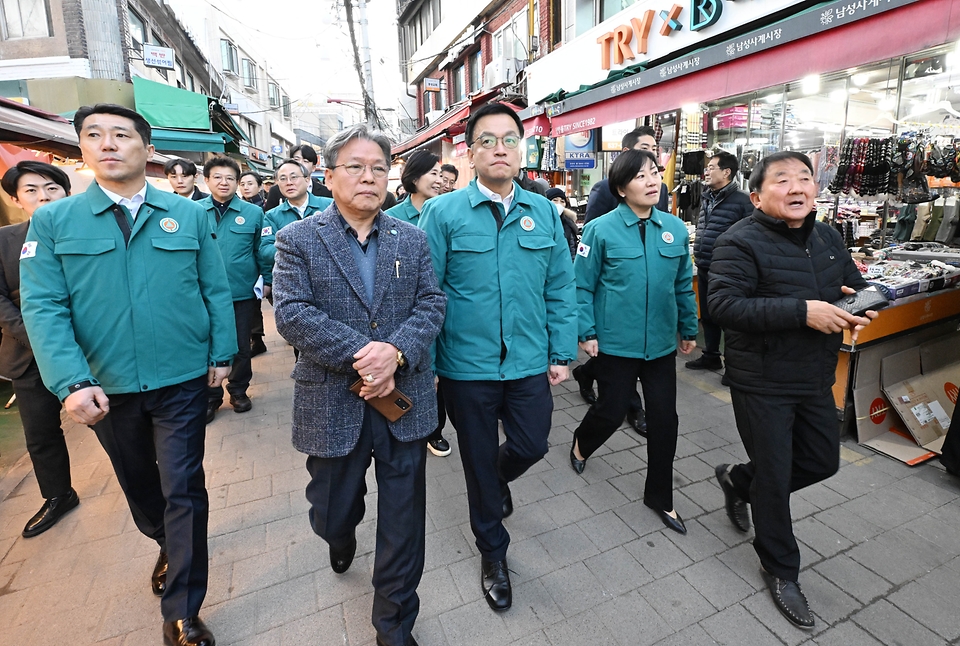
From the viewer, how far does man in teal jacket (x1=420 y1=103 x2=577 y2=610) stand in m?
2.33

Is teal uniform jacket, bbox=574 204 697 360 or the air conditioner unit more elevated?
the air conditioner unit

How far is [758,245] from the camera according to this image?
228 centimetres

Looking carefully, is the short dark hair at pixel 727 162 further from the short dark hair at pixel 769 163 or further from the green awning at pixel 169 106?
the green awning at pixel 169 106

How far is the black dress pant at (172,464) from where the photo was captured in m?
2.14

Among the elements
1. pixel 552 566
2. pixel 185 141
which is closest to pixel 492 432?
pixel 552 566

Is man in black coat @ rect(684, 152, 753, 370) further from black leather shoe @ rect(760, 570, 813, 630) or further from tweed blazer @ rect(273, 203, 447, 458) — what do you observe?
tweed blazer @ rect(273, 203, 447, 458)

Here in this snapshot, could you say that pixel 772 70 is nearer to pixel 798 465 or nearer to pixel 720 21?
pixel 720 21

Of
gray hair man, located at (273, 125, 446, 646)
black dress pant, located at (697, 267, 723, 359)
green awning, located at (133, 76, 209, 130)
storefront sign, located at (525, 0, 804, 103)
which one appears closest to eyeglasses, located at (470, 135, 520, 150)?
gray hair man, located at (273, 125, 446, 646)

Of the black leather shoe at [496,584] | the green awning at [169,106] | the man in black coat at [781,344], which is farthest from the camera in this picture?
the green awning at [169,106]

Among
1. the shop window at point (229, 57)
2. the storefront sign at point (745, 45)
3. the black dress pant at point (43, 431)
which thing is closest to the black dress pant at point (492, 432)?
the black dress pant at point (43, 431)

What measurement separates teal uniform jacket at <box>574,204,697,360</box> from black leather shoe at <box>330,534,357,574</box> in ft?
5.31

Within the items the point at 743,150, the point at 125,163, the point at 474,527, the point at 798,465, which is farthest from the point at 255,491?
the point at 743,150

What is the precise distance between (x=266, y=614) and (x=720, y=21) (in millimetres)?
7608

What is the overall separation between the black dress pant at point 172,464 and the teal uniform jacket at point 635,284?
200cm
